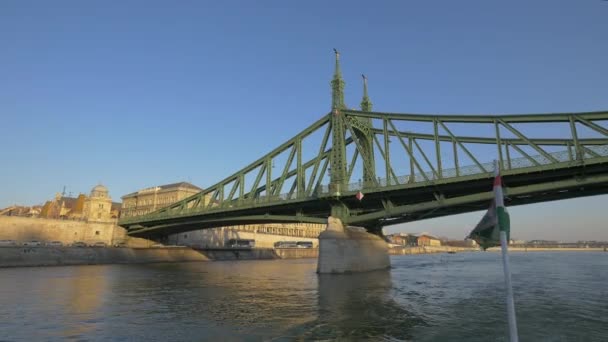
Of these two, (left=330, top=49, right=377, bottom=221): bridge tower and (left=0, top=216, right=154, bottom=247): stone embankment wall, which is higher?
(left=330, top=49, right=377, bottom=221): bridge tower

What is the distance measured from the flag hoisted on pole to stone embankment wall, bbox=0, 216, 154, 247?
89979 mm

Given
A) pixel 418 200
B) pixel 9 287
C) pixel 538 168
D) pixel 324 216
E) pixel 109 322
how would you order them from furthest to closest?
pixel 324 216
pixel 418 200
pixel 538 168
pixel 9 287
pixel 109 322

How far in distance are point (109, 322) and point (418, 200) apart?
43967mm

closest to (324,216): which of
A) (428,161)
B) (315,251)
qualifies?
(428,161)

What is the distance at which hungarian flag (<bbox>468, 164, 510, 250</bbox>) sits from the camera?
7.42 meters

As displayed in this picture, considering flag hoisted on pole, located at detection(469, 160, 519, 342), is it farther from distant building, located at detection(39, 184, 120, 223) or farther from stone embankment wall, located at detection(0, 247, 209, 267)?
distant building, located at detection(39, 184, 120, 223)

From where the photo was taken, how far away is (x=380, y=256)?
63375 mm

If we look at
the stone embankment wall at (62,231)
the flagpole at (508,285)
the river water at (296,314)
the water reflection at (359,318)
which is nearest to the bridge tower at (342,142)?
the river water at (296,314)

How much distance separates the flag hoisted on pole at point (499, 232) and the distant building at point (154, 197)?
13003cm

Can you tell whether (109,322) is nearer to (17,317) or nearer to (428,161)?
(17,317)

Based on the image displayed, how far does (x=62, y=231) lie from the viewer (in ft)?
279

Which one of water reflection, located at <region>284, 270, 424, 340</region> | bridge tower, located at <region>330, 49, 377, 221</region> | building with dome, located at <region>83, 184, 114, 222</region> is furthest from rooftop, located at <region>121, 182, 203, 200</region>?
water reflection, located at <region>284, 270, 424, 340</region>

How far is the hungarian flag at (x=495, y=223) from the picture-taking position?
7.42 meters

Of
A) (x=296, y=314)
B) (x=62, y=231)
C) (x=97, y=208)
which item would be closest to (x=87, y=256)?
(x=62, y=231)
